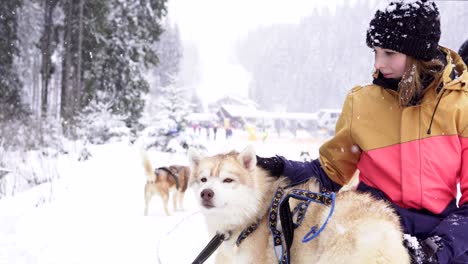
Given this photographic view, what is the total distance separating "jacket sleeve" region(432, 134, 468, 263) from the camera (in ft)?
5.63

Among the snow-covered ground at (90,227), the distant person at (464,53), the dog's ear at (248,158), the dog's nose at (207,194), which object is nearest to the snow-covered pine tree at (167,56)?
the snow-covered ground at (90,227)

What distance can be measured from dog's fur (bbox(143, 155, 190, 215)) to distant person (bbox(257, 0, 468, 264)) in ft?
19.0

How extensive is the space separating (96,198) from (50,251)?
9.11ft

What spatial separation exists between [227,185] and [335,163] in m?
0.91

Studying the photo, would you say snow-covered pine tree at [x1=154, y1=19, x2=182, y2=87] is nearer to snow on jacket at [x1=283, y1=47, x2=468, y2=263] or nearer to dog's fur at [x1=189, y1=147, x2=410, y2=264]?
dog's fur at [x1=189, y1=147, x2=410, y2=264]

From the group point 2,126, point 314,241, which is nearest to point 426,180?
point 314,241

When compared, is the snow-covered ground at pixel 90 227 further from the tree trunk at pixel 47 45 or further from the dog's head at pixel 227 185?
the tree trunk at pixel 47 45

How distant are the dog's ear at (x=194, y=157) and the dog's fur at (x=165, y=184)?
430cm

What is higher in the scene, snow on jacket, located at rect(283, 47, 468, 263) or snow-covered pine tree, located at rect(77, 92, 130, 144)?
snow on jacket, located at rect(283, 47, 468, 263)

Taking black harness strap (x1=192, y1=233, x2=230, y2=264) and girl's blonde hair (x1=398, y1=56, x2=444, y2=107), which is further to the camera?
black harness strap (x1=192, y1=233, x2=230, y2=264)

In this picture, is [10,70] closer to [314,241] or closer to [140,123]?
[140,123]

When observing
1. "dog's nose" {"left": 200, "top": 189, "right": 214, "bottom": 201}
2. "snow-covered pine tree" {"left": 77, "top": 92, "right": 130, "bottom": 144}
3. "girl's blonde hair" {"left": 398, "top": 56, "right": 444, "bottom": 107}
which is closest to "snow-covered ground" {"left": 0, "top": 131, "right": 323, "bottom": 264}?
"dog's nose" {"left": 200, "top": 189, "right": 214, "bottom": 201}

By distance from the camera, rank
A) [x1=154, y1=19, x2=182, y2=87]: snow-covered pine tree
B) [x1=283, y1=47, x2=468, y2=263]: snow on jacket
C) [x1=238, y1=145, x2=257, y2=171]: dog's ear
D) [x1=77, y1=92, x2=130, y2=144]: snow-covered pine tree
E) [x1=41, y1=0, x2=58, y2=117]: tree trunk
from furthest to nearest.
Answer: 1. [x1=154, y1=19, x2=182, y2=87]: snow-covered pine tree
2. [x1=41, y1=0, x2=58, y2=117]: tree trunk
3. [x1=77, y1=92, x2=130, y2=144]: snow-covered pine tree
4. [x1=238, y1=145, x2=257, y2=171]: dog's ear
5. [x1=283, y1=47, x2=468, y2=263]: snow on jacket

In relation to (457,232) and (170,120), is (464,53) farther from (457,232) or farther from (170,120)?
(170,120)
